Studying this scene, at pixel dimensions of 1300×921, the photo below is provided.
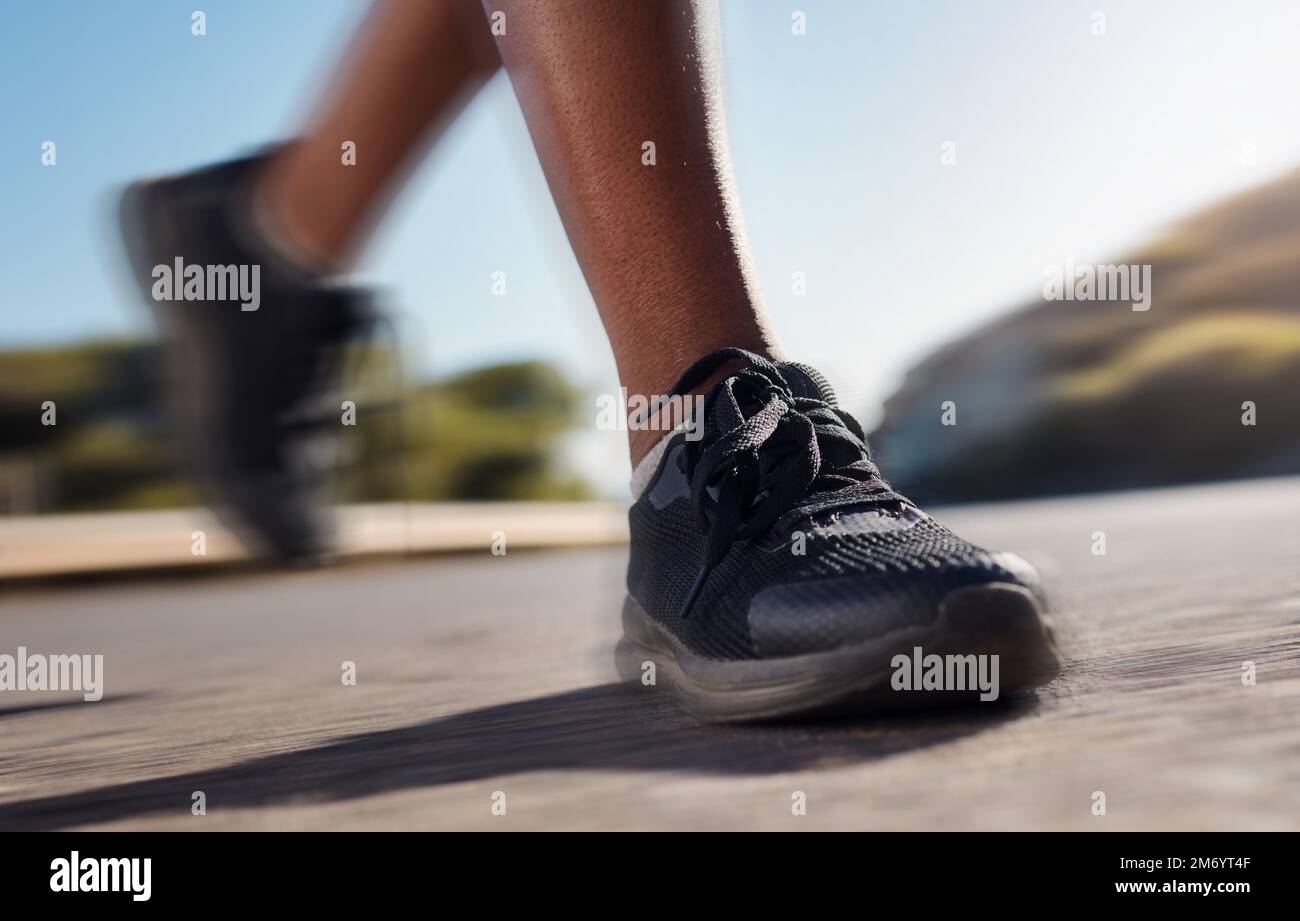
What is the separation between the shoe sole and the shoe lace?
0.09 m

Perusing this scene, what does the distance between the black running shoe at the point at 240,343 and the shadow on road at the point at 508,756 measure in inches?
28.6

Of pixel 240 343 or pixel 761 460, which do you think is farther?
pixel 240 343

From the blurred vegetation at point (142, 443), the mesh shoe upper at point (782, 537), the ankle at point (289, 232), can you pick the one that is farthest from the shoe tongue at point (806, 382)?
the blurred vegetation at point (142, 443)

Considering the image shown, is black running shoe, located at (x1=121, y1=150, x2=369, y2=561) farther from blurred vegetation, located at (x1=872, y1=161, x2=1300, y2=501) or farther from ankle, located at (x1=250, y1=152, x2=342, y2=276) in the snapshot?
blurred vegetation, located at (x1=872, y1=161, x2=1300, y2=501)

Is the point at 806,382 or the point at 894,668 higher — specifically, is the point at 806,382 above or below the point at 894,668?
above

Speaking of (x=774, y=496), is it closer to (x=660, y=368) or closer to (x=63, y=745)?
(x=660, y=368)

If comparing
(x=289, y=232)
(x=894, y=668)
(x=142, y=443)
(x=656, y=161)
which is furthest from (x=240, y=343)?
(x=142, y=443)

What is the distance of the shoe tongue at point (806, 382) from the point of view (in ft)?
2.27

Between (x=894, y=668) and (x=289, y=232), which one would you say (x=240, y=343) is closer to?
(x=289, y=232)

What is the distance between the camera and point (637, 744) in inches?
21.5

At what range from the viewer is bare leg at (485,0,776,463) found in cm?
69

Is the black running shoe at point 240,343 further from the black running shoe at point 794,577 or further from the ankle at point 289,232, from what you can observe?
the black running shoe at point 794,577

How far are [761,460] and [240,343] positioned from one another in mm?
800
